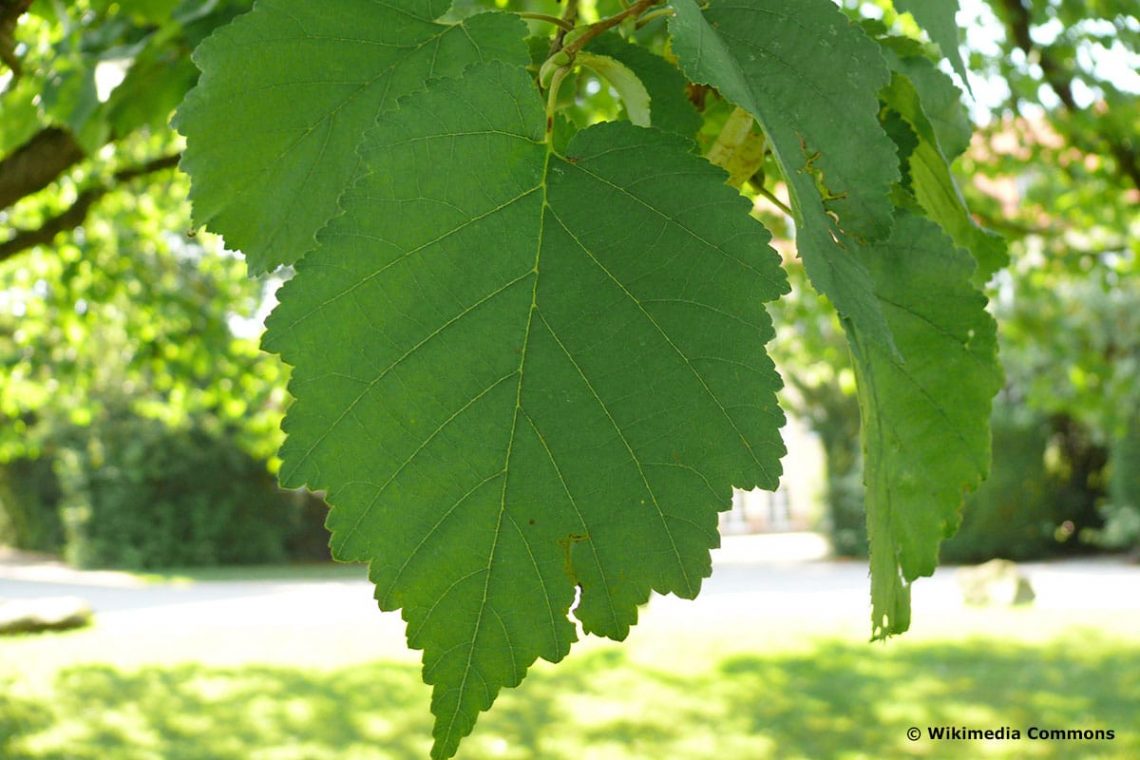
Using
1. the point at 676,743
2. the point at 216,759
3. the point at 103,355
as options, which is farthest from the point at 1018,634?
the point at 103,355

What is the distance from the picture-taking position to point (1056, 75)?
4.64m

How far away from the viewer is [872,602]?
0.58 metres

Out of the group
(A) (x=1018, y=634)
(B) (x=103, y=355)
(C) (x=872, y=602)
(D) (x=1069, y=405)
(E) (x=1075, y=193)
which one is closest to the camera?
(C) (x=872, y=602)

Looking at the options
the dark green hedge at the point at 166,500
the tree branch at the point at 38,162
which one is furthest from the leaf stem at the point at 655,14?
the dark green hedge at the point at 166,500

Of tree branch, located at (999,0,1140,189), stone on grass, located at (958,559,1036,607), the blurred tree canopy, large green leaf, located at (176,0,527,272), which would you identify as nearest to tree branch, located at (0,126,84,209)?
the blurred tree canopy

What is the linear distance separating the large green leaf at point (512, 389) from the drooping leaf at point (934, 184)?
23cm

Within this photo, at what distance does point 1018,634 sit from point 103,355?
834 cm

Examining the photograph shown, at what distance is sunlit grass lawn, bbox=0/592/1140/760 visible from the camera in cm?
620

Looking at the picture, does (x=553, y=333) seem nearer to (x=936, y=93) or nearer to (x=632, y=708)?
(x=936, y=93)

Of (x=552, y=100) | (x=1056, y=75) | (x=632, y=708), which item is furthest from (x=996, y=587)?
(x=552, y=100)

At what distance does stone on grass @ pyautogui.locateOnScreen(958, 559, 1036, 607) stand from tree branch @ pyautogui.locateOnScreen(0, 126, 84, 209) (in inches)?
409

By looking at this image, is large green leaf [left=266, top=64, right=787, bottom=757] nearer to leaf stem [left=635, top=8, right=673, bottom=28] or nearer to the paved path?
leaf stem [left=635, top=8, right=673, bottom=28]

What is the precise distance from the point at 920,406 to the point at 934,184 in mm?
149

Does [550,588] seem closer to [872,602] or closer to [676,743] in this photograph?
[872,602]
